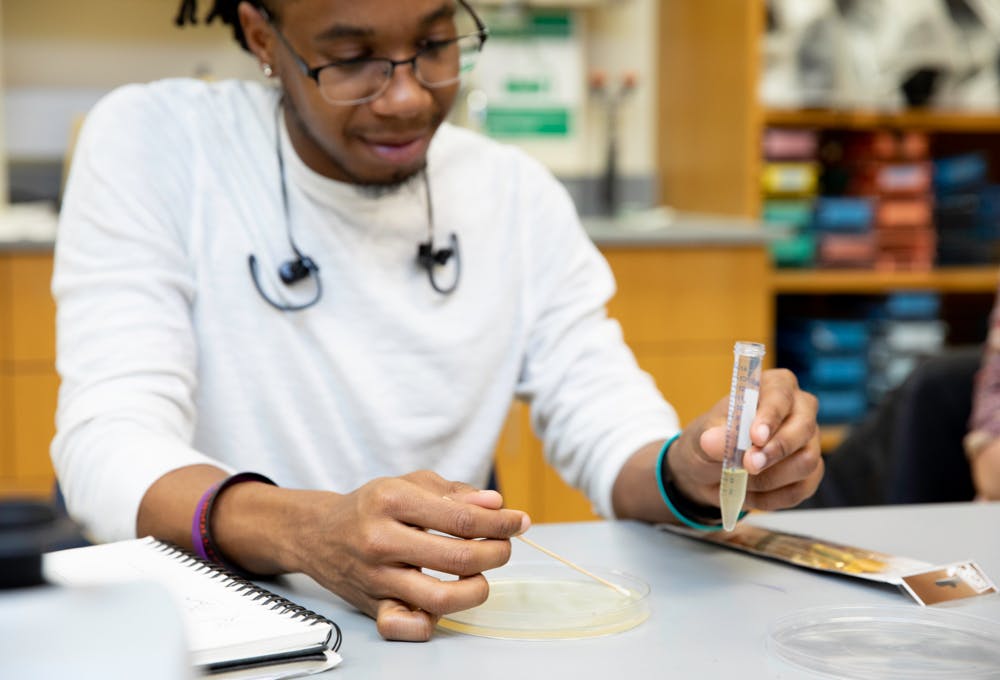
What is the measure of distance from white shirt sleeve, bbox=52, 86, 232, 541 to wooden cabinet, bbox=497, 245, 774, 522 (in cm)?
157

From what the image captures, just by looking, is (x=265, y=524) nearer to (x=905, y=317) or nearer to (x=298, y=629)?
(x=298, y=629)

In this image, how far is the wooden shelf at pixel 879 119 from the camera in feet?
10.2

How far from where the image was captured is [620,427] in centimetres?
130

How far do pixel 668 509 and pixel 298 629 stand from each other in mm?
478

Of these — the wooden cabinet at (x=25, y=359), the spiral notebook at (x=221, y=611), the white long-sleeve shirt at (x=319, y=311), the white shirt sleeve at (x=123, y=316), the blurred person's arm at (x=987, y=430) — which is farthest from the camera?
the wooden cabinet at (x=25, y=359)

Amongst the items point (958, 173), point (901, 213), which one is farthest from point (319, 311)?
point (958, 173)

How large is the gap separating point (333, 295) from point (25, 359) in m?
1.44

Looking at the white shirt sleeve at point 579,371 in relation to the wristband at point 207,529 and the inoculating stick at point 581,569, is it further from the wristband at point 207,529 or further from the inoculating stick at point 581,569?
the wristband at point 207,529

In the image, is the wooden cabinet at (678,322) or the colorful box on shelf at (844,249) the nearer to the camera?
the wooden cabinet at (678,322)

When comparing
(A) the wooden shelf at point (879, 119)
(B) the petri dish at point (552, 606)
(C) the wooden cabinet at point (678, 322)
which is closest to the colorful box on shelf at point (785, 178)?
(A) the wooden shelf at point (879, 119)

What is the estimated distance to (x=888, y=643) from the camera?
79 cm

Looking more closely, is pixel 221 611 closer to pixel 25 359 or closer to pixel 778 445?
pixel 778 445

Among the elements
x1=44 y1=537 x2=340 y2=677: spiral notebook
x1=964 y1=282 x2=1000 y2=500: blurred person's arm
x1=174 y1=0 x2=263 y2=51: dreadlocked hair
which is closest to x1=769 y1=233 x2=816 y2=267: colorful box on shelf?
x1=964 y1=282 x2=1000 y2=500: blurred person's arm

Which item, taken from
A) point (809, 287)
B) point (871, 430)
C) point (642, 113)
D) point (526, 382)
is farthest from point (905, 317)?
point (526, 382)
